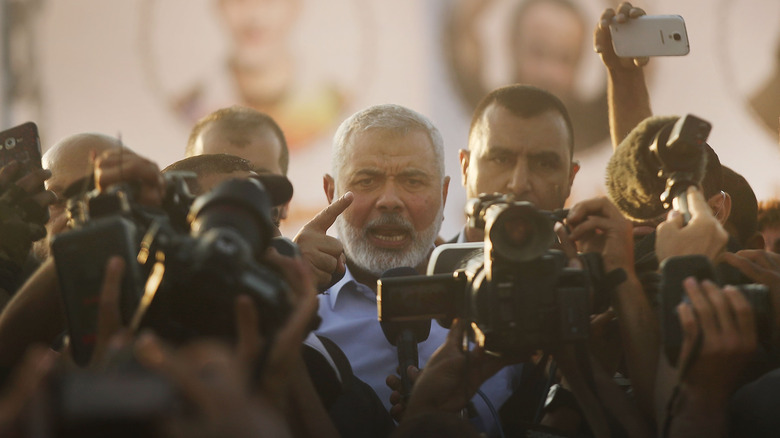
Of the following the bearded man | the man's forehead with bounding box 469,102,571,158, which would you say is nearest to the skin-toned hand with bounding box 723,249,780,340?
the man's forehead with bounding box 469,102,571,158

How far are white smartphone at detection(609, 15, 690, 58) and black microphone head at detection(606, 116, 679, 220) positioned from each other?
0.46 m

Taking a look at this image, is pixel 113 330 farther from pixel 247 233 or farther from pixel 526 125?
pixel 526 125

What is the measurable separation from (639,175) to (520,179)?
869mm

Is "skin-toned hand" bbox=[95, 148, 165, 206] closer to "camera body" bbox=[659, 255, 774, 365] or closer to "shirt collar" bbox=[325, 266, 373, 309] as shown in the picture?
"camera body" bbox=[659, 255, 774, 365]

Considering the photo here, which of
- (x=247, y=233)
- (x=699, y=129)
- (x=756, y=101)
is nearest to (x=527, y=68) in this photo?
(x=756, y=101)

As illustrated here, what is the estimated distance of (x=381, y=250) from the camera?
3.75 meters

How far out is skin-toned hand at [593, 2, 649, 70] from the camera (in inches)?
136

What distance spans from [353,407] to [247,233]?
1.02 metres

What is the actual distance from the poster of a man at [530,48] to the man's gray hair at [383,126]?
Result: 2921 mm

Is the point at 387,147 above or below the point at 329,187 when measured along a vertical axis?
above

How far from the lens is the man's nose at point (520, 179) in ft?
12.0

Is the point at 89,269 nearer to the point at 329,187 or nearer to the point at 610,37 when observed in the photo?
the point at 329,187

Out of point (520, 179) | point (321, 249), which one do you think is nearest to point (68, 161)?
point (321, 249)

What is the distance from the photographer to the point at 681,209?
102 inches
